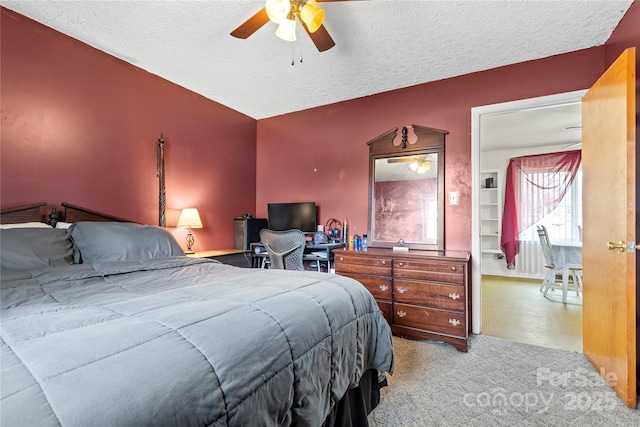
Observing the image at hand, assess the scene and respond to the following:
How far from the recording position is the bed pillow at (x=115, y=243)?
2.08 m

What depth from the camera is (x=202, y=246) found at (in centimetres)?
365

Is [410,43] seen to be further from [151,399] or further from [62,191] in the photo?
[62,191]

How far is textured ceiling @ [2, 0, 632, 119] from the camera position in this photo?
85.5 inches

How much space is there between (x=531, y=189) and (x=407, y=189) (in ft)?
11.5

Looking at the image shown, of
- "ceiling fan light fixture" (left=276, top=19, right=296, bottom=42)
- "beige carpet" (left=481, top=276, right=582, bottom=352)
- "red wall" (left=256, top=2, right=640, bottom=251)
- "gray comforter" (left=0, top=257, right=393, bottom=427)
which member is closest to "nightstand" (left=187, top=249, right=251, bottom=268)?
"red wall" (left=256, top=2, right=640, bottom=251)

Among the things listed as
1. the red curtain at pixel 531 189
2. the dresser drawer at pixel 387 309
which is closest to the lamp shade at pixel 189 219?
the dresser drawer at pixel 387 309

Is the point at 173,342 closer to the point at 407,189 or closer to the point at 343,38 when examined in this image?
the point at 343,38

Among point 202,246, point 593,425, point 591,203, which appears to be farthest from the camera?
point 202,246

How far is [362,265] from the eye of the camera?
9.98ft

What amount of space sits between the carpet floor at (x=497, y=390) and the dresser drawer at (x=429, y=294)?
0.38 meters

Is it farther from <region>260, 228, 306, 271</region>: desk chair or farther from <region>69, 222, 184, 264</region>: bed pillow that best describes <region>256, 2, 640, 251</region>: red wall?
<region>69, 222, 184, 264</region>: bed pillow

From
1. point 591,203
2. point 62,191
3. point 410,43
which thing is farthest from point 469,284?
point 62,191

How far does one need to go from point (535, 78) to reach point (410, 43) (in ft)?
4.17

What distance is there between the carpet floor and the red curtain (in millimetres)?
3478
